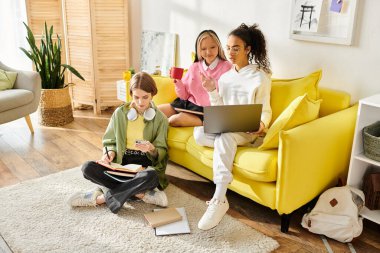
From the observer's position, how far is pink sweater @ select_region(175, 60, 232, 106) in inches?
107

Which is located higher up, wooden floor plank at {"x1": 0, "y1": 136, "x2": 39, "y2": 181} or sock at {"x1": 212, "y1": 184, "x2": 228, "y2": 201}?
sock at {"x1": 212, "y1": 184, "x2": 228, "y2": 201}

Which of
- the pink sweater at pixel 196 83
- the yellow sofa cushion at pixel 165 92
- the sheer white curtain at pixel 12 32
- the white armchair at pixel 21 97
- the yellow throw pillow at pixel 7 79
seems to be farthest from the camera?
the sheer white curtain at pixel 12 32

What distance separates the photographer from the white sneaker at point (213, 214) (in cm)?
211

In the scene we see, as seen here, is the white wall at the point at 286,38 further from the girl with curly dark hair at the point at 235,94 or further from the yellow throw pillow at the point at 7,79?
the yellow throw pillow at the point at 7,79

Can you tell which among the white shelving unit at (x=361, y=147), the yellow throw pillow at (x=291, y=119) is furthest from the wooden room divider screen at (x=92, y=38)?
the white shelving unit at (x=361, y=147)

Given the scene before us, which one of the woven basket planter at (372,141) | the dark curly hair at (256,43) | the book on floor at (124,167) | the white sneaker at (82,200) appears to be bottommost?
the white sneaker at (82,200)

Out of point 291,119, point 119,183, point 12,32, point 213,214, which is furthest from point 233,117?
point 12,32

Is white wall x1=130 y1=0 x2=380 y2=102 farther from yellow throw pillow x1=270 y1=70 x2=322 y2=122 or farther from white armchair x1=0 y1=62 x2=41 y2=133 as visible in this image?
white armchair x1=0 y1=62 x2=41 y2=133

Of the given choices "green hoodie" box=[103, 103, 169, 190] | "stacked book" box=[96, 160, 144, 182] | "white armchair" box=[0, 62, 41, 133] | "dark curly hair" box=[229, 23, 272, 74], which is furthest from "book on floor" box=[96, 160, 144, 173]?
"white armchair" box=[0, 62, 41, 133]

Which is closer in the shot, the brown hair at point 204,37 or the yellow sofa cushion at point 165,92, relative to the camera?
the brown hair at point 204,37

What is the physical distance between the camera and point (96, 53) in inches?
157

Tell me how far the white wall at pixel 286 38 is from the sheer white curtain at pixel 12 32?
158 centimetres

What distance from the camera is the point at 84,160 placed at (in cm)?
304

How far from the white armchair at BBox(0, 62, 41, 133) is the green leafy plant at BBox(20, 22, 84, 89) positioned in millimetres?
215
